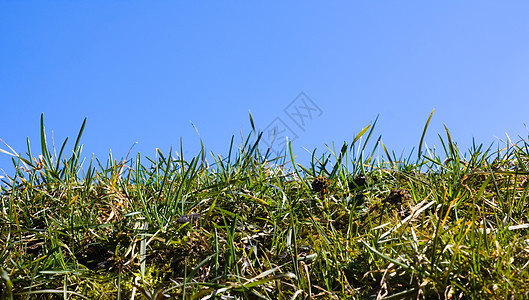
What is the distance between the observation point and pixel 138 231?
1956 millimetres

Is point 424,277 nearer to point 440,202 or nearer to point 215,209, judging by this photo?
point 440,202

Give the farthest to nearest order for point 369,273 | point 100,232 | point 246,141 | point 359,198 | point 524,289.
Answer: point 246,141 < point 359,198 < point 100,232 < point 369,273 < point 524,289

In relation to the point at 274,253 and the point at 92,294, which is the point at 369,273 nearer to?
the point at 274,253

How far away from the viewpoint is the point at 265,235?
2023mm

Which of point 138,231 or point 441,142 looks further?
point 441,142

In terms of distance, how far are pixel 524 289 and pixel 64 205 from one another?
6.56ft

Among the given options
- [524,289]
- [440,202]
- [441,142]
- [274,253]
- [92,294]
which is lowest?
[524,289]

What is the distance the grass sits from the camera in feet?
5.29

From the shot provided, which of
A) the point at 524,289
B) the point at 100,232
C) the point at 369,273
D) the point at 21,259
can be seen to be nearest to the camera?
the point at 524,289

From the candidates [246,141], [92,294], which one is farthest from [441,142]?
[92,294]

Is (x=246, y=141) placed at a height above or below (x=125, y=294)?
above

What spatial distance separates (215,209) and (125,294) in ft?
1.81

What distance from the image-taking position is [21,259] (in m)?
1.85

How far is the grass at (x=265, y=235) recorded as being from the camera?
1.61 metres
